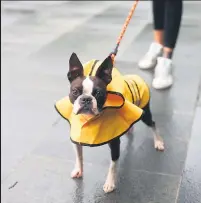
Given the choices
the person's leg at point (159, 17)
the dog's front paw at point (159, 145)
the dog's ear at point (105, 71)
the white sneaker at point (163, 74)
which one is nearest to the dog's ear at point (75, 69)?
the dog's ear at point (105, 71)

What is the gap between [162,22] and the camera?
4844mm

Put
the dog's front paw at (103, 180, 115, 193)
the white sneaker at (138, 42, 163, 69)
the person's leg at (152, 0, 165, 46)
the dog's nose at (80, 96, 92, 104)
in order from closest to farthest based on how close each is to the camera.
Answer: the dog's nose at (80, 96, 92, 104) → the dog's front paw at (103, 180, 115, 193) → the person's leg at (152, 0, 165, 46) → the white sneaker at (138, 42, 163, 69)

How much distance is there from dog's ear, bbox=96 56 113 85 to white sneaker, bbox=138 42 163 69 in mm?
2242

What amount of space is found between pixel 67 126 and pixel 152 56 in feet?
4.69

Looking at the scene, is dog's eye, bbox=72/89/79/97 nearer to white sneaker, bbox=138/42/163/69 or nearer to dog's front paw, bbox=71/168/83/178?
dog's front paw, bbox=71/168/83/178

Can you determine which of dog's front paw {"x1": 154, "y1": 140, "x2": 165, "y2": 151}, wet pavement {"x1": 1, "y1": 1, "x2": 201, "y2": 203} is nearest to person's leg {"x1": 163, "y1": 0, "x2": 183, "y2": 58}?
wet pavement {"x1": 1, "y1": 1, "x2": 201, "y2": 203}

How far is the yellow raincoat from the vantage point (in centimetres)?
275

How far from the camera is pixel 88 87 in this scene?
2.61 m

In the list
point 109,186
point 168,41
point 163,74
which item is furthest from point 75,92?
point 168,41

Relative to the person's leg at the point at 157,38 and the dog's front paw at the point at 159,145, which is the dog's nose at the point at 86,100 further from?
the person's leg at the point at 157,38

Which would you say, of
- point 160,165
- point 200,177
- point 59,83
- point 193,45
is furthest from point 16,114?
point 193,45

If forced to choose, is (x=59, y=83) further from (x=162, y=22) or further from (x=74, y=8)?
(x=74, y=8)

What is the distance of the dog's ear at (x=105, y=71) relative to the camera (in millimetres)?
2660

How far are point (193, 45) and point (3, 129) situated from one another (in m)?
2.70
